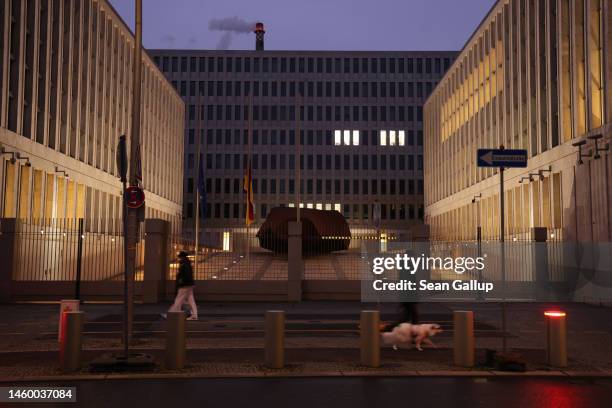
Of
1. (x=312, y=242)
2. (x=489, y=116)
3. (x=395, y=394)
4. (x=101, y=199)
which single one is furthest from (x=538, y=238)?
(x=101, y=199)

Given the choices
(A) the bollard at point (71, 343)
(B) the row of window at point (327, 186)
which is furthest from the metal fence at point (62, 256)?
(B) the row of window at point (327, 186)

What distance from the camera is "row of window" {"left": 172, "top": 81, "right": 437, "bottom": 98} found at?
8325cm

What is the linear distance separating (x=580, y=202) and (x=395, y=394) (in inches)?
937

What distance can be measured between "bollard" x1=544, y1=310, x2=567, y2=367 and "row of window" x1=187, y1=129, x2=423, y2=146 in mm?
72855

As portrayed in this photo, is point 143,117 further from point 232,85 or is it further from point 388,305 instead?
point 388,305

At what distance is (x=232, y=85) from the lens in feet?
274

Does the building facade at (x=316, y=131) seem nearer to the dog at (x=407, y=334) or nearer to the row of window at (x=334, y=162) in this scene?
the row of window at (x=334, y=162)

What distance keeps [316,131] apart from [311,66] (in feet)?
28.6

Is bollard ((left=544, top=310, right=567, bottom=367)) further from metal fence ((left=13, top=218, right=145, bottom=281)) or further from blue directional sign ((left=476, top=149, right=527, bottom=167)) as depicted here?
metal fence ((left=13, top=218, right=145, bottom=281))

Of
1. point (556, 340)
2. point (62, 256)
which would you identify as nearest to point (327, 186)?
point (62, 256)

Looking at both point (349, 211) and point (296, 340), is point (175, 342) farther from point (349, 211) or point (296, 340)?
point (349, 211)

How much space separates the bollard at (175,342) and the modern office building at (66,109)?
53.7 ft

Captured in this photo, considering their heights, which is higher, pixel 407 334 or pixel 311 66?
pixel 311 66

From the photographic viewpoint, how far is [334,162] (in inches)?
3285
